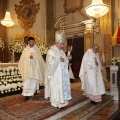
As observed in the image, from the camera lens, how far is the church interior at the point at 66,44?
4.94 m

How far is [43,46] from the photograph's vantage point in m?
9.07

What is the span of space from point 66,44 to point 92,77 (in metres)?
6.19

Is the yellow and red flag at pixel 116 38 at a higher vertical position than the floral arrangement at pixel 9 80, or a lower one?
higher

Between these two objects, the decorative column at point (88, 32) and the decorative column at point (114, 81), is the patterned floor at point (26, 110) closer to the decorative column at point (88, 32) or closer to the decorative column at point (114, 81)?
the decorative column at point (114, 81)

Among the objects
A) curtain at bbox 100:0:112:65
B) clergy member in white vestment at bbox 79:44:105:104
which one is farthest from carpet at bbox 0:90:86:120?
curtain at bbox 100:0:112:65

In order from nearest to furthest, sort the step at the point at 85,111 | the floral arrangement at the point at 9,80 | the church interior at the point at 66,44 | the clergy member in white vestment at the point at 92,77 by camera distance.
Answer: the step at the point at 85,111 < the church interior at the point at 66,44 < the clergy member in white vestment at the point at 92,77 < the floral arrangement at the point at 9,80

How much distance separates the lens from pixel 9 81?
265 inches

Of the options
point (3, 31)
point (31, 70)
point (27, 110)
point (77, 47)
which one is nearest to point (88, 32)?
point (77, 47)

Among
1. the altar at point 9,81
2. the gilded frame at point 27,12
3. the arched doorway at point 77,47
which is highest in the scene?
the gilded frame at point 27,12

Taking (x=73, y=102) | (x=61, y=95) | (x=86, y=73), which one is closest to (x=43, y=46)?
(x=86, y=73)

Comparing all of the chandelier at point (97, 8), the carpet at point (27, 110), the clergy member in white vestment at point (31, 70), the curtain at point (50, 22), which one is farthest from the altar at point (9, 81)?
the curtain at point (50, 22)

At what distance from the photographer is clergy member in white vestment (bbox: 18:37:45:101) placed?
561 cm

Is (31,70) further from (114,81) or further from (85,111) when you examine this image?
(114,81)

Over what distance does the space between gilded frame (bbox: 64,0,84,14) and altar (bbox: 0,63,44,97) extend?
19.0ft
